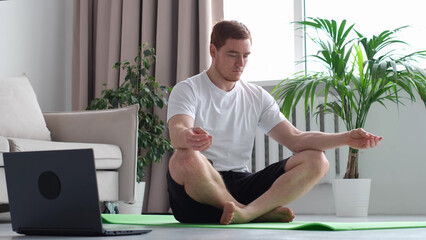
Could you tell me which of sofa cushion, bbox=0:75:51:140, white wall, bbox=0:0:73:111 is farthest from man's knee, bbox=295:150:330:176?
white wall, bbox=0:0:73:111

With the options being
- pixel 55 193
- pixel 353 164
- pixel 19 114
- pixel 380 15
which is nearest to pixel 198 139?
pixel 55 193

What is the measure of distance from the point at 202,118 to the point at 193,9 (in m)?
2.20

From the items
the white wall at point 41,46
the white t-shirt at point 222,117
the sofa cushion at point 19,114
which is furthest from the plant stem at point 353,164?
the white wall at point 41,46

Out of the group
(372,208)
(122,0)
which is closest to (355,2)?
(372,208)

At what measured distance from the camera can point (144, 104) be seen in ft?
12.5

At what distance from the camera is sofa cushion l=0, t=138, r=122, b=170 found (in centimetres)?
276

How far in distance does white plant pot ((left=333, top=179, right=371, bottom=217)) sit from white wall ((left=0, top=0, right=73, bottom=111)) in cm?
230

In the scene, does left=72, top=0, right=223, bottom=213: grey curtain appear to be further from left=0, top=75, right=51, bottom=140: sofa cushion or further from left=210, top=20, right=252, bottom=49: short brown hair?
left=210, top=20, right=252, bottom=49: short brown hair

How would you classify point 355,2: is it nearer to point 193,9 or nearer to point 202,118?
point 193,9

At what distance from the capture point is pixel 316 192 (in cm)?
382

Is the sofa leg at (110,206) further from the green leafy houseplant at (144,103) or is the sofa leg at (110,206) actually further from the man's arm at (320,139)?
the man's arm at (320,139)

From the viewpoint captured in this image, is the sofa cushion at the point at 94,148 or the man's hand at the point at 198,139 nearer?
the man's hand at the point at 198,139

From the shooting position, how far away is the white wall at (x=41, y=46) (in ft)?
13.9

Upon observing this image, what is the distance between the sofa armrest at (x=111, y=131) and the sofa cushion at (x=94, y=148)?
0.06 meters
